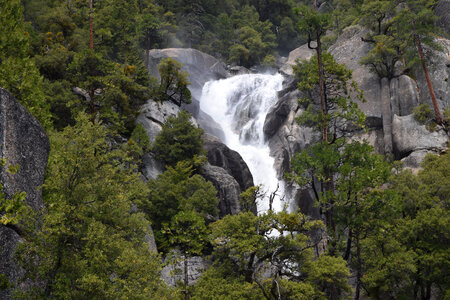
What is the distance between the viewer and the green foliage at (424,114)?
26.7 m

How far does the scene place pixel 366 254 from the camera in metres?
17.7

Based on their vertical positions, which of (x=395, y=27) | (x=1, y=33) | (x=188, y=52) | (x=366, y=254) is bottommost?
(x=366, y=254)

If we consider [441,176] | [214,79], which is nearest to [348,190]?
[441,176]

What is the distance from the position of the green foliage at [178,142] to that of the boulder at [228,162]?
2.50 m

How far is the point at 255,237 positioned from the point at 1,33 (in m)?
13.3

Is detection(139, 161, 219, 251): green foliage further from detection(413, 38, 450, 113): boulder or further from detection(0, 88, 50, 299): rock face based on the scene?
detection(413, 38, 450, 113): boulder

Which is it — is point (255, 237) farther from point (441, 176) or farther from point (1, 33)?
point (1, 33)

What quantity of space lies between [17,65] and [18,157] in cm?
522

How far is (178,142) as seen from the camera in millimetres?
25078

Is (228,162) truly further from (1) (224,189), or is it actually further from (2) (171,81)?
(2) (171,81)

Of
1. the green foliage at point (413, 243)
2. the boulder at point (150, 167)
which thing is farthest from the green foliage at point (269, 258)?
the boulder at point (150, 167)

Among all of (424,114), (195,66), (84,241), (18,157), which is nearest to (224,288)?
(84,241)

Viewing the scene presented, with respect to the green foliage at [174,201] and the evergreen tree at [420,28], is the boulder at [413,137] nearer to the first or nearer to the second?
the evergreen tree at [420,28]

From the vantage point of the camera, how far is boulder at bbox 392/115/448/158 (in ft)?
83.8
